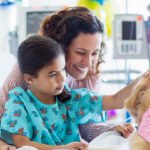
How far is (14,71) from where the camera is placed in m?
1.50

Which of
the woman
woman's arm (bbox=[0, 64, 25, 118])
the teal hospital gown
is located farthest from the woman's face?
woman's arm (bbox=[0, 64, 25, 118])

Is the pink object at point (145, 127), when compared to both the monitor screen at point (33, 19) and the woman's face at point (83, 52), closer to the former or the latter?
the woman's face at point (83, 52)

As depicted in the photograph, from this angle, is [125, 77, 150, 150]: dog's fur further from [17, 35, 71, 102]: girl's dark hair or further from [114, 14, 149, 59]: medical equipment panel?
[114, 14, 149, 59]: medical equipment panel

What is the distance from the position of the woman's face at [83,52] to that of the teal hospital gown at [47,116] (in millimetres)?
101

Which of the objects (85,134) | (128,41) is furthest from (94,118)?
(128,41)

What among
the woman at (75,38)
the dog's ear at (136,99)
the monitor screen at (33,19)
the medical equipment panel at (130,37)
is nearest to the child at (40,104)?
the woman at (75,38)

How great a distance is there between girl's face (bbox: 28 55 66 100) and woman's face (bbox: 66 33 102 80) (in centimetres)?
16

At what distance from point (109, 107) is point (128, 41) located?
0.64 metres

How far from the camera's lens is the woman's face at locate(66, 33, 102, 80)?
1.44 metres

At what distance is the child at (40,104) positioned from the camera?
126 cm

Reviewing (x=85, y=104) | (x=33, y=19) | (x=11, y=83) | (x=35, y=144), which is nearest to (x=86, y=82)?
(x=85, y=104)

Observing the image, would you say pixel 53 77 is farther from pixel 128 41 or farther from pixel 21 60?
pixel 128 41

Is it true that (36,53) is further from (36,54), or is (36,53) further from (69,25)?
(69,25)

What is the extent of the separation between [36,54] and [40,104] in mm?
191
